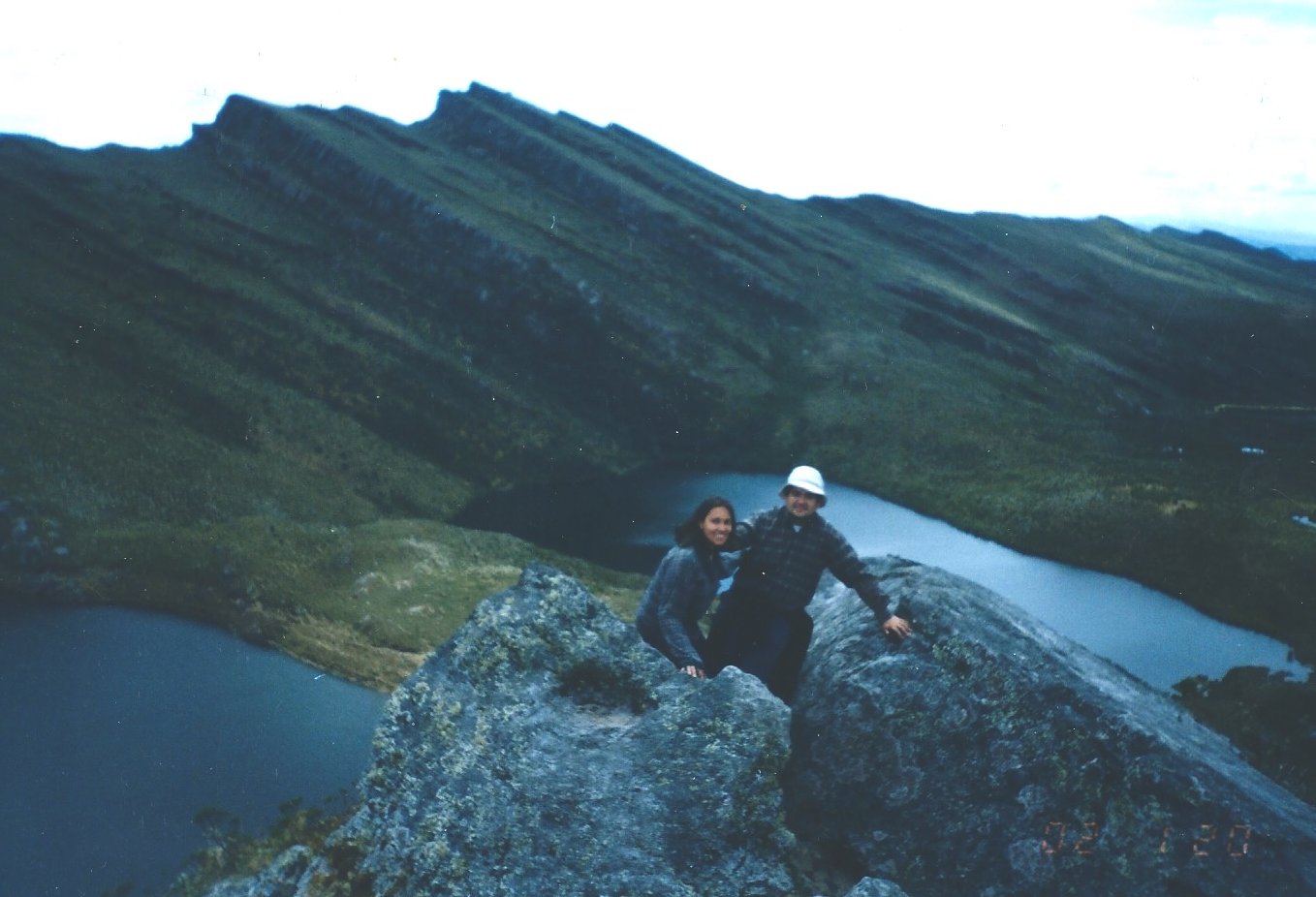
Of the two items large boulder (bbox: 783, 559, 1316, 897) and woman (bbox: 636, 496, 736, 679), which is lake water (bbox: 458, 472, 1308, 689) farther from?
woman (bbox: 636, 496, 736, 679)

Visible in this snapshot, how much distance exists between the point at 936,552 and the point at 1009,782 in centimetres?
5993

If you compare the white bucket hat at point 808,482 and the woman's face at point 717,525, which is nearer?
the woman's face at point 717,525

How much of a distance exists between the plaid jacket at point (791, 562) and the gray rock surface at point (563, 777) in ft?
5.95

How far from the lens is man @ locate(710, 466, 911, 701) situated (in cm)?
1398

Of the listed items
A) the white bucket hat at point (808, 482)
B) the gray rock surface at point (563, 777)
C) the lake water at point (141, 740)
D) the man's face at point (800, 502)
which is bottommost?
the lake water at point (141, 740)

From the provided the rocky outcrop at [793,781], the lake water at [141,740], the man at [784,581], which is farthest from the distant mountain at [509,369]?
the man at [784,581]

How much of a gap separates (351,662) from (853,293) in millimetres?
117650

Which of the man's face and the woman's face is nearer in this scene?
the woman's face

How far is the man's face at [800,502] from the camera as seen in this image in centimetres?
1378

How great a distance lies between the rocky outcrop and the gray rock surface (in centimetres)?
3
